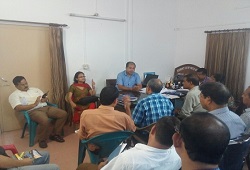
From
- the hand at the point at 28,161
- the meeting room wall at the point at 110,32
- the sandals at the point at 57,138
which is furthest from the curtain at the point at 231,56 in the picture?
the hand at the point at 28,161

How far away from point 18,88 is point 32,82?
1.71 feet

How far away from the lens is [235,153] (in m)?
1.65

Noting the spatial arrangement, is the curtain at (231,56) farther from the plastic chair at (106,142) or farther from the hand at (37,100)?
the hand at (37,100)

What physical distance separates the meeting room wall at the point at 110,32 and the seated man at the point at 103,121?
251 cm

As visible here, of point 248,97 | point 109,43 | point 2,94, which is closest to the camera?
point 248,97

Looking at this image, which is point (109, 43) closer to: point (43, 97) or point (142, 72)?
point (142, 72)

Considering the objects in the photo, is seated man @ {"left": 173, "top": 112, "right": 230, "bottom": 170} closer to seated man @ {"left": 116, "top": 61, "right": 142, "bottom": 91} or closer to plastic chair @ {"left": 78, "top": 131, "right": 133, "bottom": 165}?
plastic chair @ {"left": 78, "top": 131, "right": 133, "bottom": 165}

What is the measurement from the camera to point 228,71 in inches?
185

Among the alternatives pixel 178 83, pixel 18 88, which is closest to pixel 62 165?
pixel 18 88

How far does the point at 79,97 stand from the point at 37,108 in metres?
0.72

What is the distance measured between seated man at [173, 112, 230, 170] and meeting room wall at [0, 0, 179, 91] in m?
3.78

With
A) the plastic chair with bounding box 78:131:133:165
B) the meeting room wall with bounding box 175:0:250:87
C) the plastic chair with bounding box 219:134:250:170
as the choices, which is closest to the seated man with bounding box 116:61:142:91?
the meeting room wall with bounding box 175:0:250:87

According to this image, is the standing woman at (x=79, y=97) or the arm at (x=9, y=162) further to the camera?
the standing woman at (x=79, y=97)

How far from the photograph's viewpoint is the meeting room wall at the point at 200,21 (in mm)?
4559
